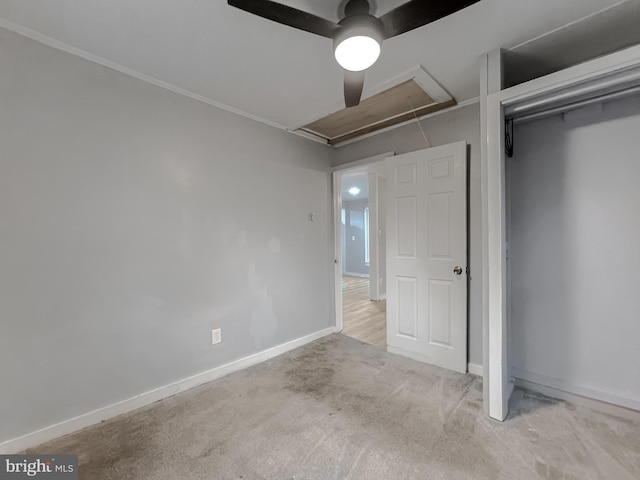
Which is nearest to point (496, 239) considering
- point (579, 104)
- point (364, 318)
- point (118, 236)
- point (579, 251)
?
point (579, 251)

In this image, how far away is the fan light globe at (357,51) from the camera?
129 cm

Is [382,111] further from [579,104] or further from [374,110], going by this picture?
[579,104]

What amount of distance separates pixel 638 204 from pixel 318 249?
2.70 metres

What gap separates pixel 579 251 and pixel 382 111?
1.98m

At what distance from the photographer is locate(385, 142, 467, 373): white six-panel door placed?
97.9 inches

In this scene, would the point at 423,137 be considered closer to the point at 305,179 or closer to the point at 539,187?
the point at 539,187

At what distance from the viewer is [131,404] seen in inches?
77.8

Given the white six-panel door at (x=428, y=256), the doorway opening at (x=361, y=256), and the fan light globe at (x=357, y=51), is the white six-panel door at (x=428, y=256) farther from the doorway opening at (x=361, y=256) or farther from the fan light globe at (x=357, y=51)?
the fan light globe at (x=357, y=51)

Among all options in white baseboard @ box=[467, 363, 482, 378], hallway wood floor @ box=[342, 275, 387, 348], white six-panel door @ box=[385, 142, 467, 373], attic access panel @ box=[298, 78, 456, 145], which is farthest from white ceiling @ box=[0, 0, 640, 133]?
hallway wood floor @ box=[342, 275, 387, 348]

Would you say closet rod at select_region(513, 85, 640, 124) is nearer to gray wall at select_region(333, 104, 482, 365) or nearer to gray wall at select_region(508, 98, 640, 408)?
gray wall at select_region(508, 98, 640, 408)


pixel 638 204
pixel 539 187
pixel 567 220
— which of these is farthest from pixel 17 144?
pixel 638 204

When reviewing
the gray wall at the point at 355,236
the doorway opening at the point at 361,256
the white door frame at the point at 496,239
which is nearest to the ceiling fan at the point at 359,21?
the white door frame at the point at 496,239

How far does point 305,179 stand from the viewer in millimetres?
3248

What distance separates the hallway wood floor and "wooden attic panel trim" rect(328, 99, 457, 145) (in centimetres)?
246
